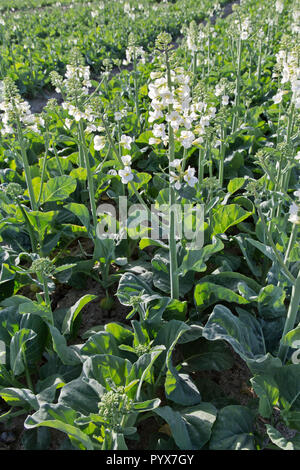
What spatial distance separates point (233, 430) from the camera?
1987 millimetres

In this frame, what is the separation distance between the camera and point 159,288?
2.68 meters

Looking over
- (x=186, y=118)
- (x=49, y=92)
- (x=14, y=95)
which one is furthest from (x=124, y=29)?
(x=186, y=118)

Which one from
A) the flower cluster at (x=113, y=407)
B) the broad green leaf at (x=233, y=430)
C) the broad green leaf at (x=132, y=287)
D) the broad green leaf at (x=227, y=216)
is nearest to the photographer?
the flower cluster at (x=113, y=407)

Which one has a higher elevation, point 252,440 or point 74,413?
point 74,413

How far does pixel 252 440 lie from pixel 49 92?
867cm

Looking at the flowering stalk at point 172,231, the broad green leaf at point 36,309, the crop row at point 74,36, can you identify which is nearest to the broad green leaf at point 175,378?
the flowering stalk at point 172,231

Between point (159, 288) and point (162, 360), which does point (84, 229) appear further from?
point (162, 360)

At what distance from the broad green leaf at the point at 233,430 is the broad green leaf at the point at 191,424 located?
0.04 meters

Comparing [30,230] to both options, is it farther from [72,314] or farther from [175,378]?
[175,378]

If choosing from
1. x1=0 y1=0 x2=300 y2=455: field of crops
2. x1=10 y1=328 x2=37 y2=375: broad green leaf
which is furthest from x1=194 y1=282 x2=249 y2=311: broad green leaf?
x1=10 y1=328 x2=37 y2=375: broad green leaf

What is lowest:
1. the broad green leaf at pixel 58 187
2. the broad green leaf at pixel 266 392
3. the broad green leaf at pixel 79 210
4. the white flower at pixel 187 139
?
the broad green leaf at pixel 266 392

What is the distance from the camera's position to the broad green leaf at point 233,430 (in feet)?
6.31

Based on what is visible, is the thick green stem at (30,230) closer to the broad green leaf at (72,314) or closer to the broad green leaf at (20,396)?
the broad green leaf at (72,314)

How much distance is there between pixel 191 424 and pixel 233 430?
0.67ft
